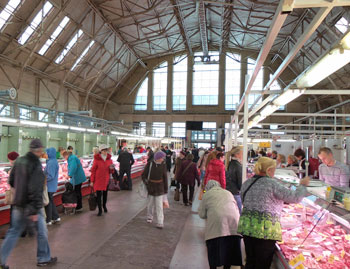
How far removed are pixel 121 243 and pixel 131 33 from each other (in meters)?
20.3

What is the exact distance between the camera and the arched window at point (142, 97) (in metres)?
30.7

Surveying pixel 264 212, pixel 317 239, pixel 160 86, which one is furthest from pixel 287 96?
pixel 160 86

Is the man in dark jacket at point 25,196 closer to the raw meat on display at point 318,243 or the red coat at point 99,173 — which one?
the raw meat on display at point 318,243

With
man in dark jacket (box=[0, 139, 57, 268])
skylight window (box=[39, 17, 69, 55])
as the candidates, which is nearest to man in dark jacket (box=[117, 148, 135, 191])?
man in dark jacket (box=[0, 139, 57, 268])

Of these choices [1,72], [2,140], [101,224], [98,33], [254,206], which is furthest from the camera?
[98,33]

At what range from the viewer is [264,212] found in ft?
8.80

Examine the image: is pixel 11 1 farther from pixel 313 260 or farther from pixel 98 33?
pixel 313 260

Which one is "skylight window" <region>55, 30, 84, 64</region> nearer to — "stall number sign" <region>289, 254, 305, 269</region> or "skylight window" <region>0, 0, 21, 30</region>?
"skylight window" <region>0, 0, 21, 30</region>

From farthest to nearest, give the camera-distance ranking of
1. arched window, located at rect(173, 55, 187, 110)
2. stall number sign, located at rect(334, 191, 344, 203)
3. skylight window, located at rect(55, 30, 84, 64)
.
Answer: arched window, located at rect(173, 55, 187, 110) < skylight window, located at rect(55, 30, 84, 64) < stall number sign, located at rect(334, 191, 344, 203)

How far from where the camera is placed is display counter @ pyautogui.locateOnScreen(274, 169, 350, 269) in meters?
2.76

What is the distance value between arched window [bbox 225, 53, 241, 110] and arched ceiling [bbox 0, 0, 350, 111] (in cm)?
128

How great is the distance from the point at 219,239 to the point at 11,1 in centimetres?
1540

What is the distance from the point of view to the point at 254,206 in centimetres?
273

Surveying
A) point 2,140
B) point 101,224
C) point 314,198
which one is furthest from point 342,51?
point 2,140
